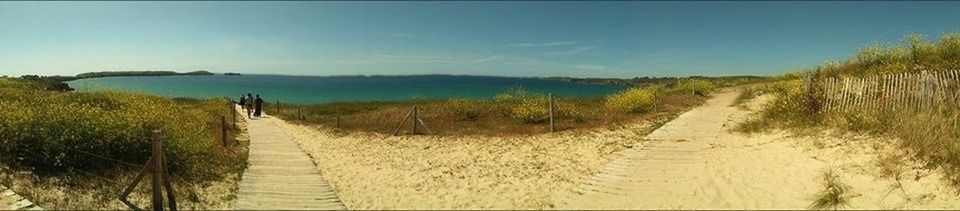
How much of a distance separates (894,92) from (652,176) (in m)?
7.55

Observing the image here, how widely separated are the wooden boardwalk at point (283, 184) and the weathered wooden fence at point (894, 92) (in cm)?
1265

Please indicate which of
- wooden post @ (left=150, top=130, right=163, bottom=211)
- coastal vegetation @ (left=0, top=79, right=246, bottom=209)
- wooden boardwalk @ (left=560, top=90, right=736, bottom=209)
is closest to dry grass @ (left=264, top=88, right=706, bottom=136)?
wooden boardwalk @ (left=560, top=90, right=736, bottom=209)

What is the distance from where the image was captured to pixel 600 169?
11.5 m

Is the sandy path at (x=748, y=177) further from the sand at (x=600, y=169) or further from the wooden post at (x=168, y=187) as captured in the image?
the wooden post at (x=168, y=187)

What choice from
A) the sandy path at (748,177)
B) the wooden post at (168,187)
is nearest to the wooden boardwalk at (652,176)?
the sandy path at (748,177)

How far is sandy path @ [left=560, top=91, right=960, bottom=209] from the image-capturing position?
8484 millimetres

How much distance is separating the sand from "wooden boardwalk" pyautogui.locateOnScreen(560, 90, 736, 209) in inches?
2.1

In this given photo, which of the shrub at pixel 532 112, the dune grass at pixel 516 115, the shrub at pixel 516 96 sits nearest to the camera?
the dune grass at pixel 516 115

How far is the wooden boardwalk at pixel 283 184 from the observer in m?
8.72

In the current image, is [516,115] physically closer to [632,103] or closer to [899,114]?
[632,103]

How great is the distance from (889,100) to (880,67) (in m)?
5.35

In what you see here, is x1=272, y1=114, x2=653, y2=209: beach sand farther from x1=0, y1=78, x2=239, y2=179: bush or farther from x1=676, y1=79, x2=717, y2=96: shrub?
x1=676, y1=79, x2=717, y2=96: shrub

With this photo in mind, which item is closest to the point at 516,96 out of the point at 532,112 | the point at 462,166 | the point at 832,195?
the point at 532,112

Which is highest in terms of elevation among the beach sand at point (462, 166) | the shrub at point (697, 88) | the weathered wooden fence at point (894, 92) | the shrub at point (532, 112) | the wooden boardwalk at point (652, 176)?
the weathered wooden fence at point (894, 92)
